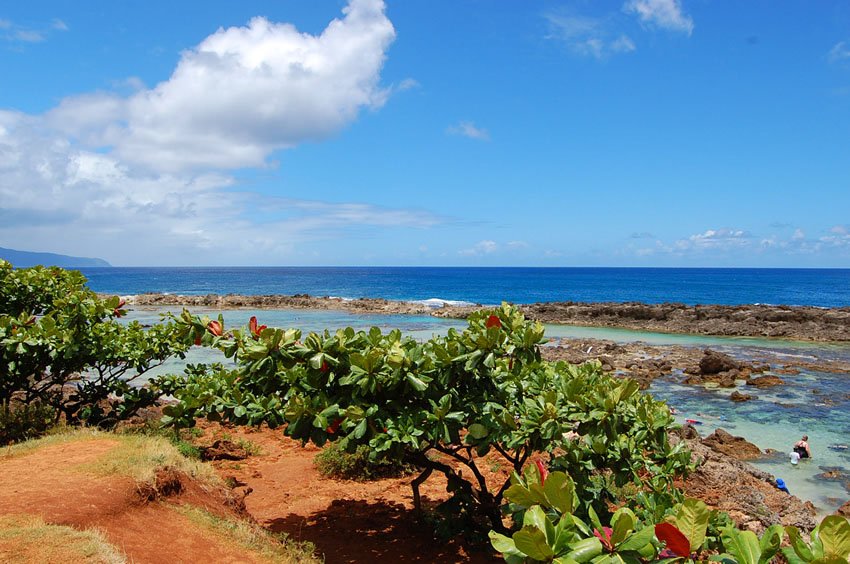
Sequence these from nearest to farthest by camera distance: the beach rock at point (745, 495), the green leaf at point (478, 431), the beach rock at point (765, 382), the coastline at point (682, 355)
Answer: the green leaf at point (478, 431) → the beach rock at point (745, 495) → the coastline at point (682, 355) → the beach rock at point (765, 382)

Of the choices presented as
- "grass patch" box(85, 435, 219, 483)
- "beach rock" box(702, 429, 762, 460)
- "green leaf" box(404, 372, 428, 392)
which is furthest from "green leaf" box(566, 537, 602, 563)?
"beach rock" box(702, 429, 762, 460)

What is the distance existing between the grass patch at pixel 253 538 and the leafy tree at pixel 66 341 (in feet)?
8.30

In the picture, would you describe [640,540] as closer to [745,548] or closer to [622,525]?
[622,525]

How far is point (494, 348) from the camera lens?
14.2ft

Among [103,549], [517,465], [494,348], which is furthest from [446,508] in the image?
[103,549]

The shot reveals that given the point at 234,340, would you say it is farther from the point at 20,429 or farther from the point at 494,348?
the point at 20,429

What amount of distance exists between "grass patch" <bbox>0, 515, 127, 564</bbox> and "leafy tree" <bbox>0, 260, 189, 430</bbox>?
3167 millimetres

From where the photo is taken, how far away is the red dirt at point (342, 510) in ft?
22.5

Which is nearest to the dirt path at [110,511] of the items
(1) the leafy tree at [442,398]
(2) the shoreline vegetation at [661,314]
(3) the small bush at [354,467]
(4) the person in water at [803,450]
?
(1) the leafy tree at [442,398]

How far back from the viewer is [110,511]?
5.46m

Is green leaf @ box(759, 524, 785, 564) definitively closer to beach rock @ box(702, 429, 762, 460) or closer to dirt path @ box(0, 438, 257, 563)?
dirt path @ box(0, 438, 257, 563)

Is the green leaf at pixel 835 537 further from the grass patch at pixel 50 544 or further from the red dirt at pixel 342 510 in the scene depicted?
the red dirt at pixel 342 510

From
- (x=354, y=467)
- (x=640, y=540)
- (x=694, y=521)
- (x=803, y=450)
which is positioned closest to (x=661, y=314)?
(x=803, y=450)

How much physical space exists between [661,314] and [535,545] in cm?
4202
